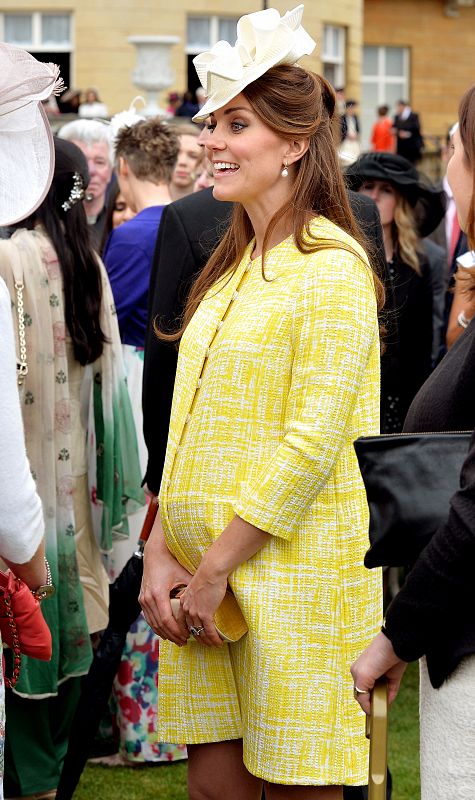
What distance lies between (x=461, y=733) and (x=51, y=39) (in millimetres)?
37399

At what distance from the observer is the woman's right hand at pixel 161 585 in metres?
3.07

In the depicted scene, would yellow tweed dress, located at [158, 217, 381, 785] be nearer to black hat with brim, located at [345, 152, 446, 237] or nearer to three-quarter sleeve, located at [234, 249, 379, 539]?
three-quarter sleeve, located at [234, 249, 379, 539]

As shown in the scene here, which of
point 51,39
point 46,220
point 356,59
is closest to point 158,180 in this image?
point 46,220

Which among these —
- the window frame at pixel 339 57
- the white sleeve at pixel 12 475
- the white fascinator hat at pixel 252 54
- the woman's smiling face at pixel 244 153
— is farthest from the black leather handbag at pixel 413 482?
the window frame at pixel 339 57

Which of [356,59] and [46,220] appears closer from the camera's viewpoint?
[46,220]

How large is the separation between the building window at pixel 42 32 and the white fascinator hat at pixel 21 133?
3575 centimetres

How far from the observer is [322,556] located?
2.94 m

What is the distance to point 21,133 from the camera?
2973mm

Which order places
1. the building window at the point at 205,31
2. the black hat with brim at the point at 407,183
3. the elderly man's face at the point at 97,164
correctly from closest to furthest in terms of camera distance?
1. the black hat with brim at the point at 407,183
2. the elderly man's face at the point at 97,164
3. the building window at the point at 205,31

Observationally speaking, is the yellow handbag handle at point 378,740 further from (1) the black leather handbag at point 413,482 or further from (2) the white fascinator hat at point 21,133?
(2) the white fascinator hat at point 21,133

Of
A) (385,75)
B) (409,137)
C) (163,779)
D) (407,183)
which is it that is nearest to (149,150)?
(407,183)

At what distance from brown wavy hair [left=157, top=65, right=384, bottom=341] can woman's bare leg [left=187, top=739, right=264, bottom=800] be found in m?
1.10

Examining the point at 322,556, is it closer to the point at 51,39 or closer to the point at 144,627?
the point at 144,627

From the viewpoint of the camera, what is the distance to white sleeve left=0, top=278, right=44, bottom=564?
2.47m
